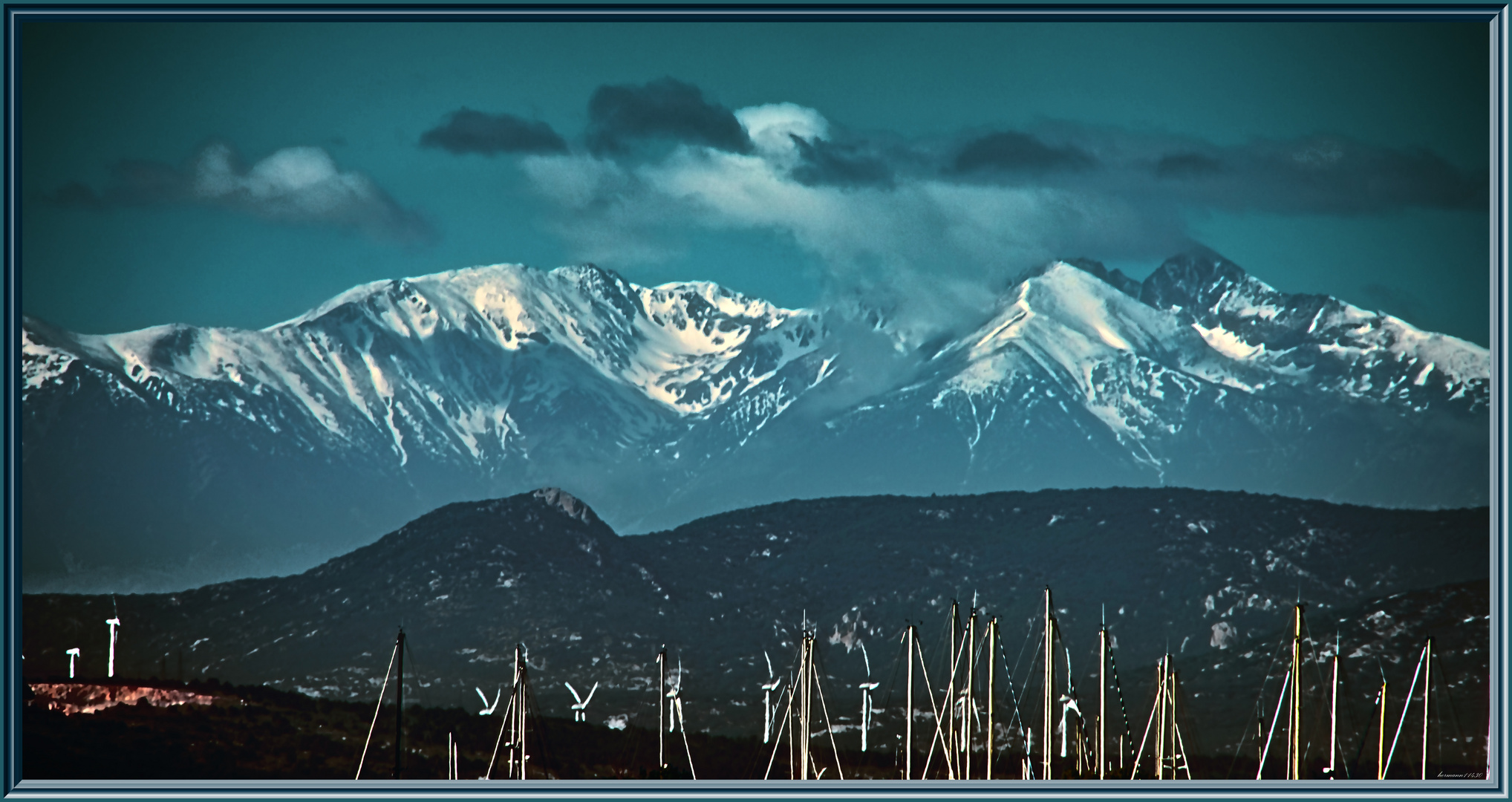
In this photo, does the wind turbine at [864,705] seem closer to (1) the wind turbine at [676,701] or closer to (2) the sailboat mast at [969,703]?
(1) the wind turbine at [676,701]

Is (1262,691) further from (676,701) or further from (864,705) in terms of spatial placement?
(676,701)

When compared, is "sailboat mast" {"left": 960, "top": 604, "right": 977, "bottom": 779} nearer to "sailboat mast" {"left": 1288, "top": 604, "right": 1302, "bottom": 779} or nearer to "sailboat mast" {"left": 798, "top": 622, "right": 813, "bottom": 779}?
"sailboat mast" {"left": 798, "top": 622, "right": 813, "bottom": 779}

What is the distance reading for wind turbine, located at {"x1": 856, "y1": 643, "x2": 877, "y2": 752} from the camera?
386 ft

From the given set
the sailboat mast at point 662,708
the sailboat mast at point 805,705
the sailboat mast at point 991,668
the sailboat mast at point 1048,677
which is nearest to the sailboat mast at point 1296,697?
the sailboat mast at point 1048,677

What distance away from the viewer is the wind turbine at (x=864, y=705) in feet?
386

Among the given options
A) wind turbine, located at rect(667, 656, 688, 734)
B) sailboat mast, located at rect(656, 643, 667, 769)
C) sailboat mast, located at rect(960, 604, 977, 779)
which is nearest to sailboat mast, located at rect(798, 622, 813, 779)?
sailboat mast, located at rect(960, 604, 977, 779)

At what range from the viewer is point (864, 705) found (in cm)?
13862

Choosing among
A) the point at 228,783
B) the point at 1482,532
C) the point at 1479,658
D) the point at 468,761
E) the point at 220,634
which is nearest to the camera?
the point at 228,783

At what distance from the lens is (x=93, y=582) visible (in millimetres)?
196750

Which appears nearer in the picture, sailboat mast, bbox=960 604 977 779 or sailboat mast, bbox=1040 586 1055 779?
sailboat mast, bbox=1040 586 1055 779

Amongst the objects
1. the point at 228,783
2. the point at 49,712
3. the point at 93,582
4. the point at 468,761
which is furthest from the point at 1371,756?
the point at 93,582

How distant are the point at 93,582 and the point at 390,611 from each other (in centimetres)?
3234

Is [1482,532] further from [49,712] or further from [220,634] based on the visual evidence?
[49,712]

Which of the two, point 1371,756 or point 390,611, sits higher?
point 390,611
